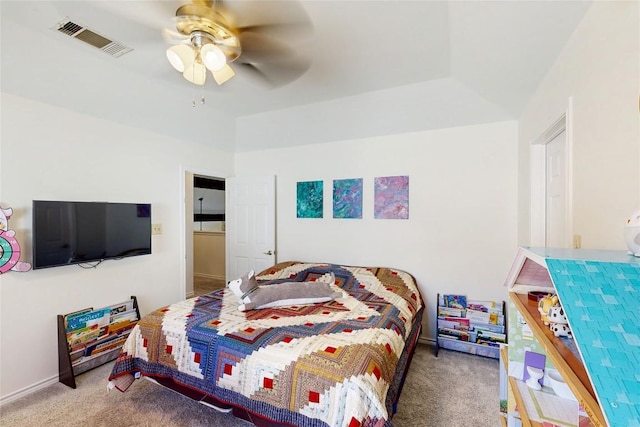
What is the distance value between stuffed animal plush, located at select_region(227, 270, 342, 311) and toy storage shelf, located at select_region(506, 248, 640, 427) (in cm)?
188

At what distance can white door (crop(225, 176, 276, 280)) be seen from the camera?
400 cm

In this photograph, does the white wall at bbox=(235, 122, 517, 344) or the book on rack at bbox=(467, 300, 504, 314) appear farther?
the white wall at bbox=(235, 122, 517, 344)

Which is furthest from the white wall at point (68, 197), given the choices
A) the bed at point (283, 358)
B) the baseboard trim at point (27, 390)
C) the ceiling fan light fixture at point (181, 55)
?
the ceiling fan light fixture at point (181, 55)

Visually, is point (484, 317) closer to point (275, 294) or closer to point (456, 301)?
point (456, 301)

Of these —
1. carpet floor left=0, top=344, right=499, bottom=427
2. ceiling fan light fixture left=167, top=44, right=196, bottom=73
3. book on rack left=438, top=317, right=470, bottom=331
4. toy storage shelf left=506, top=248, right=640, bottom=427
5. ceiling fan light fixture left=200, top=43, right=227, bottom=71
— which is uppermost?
ceiling fan light fixture left=167, top=44, right=196, bottom=73

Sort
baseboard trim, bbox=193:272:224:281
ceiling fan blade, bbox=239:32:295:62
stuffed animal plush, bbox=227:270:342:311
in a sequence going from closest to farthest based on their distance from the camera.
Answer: ceiling fan blade, bbox=239:32:295:62 → stuffed animal plush, bbox=227:270:342:311 → baseboard trim, bbox=193:272:224:281

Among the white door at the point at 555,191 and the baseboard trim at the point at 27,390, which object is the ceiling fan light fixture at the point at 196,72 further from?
the baseboard trim at the point at 27,390

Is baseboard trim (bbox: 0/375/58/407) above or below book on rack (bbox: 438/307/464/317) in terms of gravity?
below

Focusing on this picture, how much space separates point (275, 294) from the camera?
2.43m

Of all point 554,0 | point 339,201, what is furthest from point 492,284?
point 554,0

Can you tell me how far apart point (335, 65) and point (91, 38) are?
1.75 m

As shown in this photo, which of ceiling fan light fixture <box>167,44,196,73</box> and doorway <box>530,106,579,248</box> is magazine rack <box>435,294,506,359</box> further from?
ceiling fan light fixture <box>167,44,196,73</box>

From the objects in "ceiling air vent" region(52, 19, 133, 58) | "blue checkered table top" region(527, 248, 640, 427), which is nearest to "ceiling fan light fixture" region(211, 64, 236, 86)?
"ceiling air vent" region(52, 19, 133, 58)

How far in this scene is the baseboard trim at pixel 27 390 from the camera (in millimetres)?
2137
